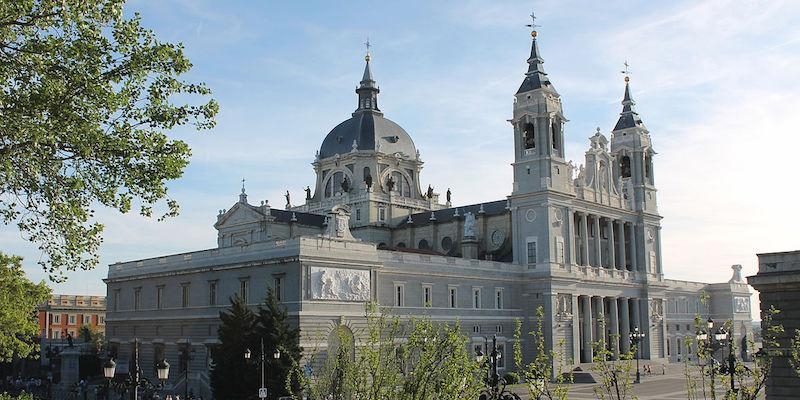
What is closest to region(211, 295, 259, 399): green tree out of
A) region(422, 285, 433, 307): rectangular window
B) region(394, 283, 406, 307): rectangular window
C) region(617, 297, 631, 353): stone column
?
region(394, 283, 406, 307): rectangular window

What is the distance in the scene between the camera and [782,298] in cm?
A: 3356

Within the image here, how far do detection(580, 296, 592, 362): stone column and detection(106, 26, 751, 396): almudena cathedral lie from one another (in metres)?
0.14

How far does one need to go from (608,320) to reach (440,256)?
23.6 meters

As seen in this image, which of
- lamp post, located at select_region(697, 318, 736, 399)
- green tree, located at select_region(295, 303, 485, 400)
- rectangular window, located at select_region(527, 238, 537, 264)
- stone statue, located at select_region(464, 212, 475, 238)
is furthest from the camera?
stone statue, located at select_region(464, 212, 475, 238)

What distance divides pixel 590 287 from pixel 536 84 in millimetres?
18407

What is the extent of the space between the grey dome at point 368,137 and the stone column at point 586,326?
25.6 metres

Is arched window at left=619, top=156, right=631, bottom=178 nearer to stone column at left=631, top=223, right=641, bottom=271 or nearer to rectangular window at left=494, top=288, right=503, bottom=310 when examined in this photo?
stone column at left=631, top=223, right=641, bottom=271

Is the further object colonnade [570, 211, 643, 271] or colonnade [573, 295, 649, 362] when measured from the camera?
colonnade [570, 211, 643, 271]

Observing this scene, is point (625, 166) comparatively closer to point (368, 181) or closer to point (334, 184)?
point (368, 181)

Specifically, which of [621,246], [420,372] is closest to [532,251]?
[621,246]

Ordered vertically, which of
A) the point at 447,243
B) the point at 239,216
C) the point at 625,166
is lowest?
the point at 447,243

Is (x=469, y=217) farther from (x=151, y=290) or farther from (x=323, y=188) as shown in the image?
(x=151, y=290)

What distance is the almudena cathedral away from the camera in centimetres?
5675

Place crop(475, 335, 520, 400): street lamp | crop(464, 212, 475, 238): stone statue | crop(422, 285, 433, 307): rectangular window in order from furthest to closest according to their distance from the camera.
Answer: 1. crop(464, 212, 475, 238): stone statue
2. crop(422, 285, 433, 307): rectangular window
3. crop(475, 335, 520, 400): street lamp
